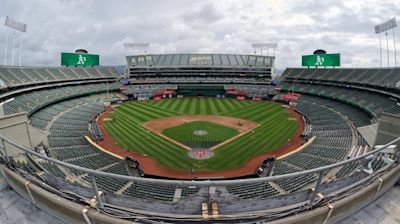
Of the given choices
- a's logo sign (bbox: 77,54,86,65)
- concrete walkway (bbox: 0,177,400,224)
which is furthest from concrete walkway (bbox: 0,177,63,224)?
a's logo sign (bbox: 77,54,86,65)

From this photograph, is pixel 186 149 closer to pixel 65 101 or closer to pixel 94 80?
pixel 65 101

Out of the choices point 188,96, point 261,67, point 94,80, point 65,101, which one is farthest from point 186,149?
point 261,67

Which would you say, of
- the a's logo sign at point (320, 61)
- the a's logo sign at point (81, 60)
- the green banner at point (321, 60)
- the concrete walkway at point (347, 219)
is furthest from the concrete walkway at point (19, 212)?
the a's logo sign at point (320, 61)

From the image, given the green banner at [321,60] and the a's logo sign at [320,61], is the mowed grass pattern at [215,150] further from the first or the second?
the green banner at [321,60]

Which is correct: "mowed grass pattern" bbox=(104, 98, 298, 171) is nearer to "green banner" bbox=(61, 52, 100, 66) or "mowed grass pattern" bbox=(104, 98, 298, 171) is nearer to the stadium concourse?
the stadium concourse

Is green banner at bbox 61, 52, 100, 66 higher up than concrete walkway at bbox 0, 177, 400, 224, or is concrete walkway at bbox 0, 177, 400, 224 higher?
green banner at bbox 61, 52, 100, 66

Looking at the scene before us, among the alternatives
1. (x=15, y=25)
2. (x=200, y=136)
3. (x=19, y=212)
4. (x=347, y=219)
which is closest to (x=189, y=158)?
(x=200, y=136)
